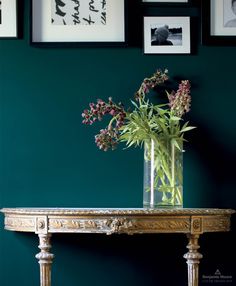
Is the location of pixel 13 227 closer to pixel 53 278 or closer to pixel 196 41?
pixel 53 278

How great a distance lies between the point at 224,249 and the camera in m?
3.97

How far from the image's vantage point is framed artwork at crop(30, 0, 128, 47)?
4008mm

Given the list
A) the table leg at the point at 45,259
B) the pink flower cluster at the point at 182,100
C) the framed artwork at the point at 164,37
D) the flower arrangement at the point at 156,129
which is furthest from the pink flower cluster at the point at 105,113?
the table leg at the point at 45,259

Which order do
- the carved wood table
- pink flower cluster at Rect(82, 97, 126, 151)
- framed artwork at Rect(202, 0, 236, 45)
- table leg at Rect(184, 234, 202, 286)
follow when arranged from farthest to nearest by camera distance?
framed artwork at Rect(202, 0, 236, 45), pink flower cluster at Rect(82, 97, 126, 151), table leg at Rect(184, 234, 202, 286), the carved wood table

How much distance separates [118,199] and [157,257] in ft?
1.21

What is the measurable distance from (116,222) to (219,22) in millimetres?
1322

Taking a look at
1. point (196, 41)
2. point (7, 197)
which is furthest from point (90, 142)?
point (196, 41)

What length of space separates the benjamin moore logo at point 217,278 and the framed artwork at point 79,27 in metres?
1.31

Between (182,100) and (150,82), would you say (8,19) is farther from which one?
(182,100)

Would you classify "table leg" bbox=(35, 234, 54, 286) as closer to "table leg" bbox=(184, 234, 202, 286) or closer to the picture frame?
"table leg" bbox=(184, 234, 202, 286)

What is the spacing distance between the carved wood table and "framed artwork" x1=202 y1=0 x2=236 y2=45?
3.29 feet

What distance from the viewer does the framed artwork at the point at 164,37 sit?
4020 mm

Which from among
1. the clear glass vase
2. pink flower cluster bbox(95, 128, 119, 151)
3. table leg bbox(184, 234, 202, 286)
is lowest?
table leg bbox(184, 234, 202, 286)

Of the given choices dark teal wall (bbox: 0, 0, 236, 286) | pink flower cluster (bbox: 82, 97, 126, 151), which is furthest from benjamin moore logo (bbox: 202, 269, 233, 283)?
pink flower cluster (bbox: 82, 97, 126, 151)
